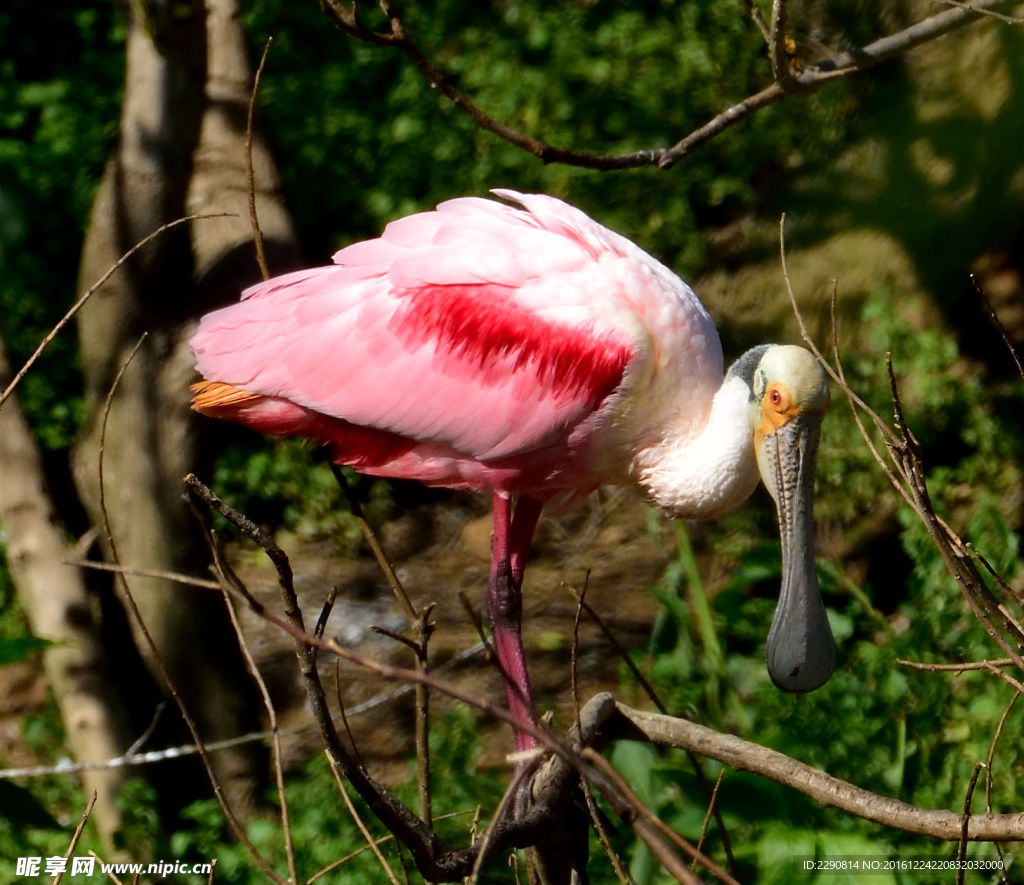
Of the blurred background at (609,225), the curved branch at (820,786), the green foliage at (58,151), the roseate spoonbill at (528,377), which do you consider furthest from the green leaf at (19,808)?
the green foliage at (58,151)

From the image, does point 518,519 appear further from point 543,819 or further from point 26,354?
point 26,354

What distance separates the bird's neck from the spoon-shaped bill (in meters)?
0.08

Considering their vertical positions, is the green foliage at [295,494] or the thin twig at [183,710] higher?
the thin twig at [183,710]

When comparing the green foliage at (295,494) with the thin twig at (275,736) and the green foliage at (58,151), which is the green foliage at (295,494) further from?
the thin twig at (275,736)

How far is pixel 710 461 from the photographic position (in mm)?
3287

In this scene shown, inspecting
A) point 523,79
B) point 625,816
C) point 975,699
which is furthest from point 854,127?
point 625,816

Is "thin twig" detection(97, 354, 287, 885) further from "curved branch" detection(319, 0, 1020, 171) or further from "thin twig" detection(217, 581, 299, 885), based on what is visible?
"curved branch" detection(319, 0, 1020, 171)

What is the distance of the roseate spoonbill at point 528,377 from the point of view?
320 cm

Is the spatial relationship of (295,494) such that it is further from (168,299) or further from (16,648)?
(16,648)

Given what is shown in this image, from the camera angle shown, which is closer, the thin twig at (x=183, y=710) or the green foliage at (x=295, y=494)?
the thin twig at (x=183, y=710)

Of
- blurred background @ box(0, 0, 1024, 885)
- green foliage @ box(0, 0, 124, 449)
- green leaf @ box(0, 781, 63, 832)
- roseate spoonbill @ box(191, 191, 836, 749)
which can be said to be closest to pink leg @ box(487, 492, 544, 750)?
roseate spoonbill @ box(191, 191, 836, 749)

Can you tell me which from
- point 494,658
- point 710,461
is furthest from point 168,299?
point 494,658

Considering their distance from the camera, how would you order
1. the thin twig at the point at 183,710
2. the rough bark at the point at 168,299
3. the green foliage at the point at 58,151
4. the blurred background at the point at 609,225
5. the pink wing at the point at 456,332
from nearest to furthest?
the thin twig at the point at 183,710, the pink wing at the point at 456,332, the blurred background at the point at 609,225, the rough bark at the point at 168,299, the green foliage at the point at 58,151

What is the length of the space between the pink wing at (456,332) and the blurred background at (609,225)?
1.09 metres
